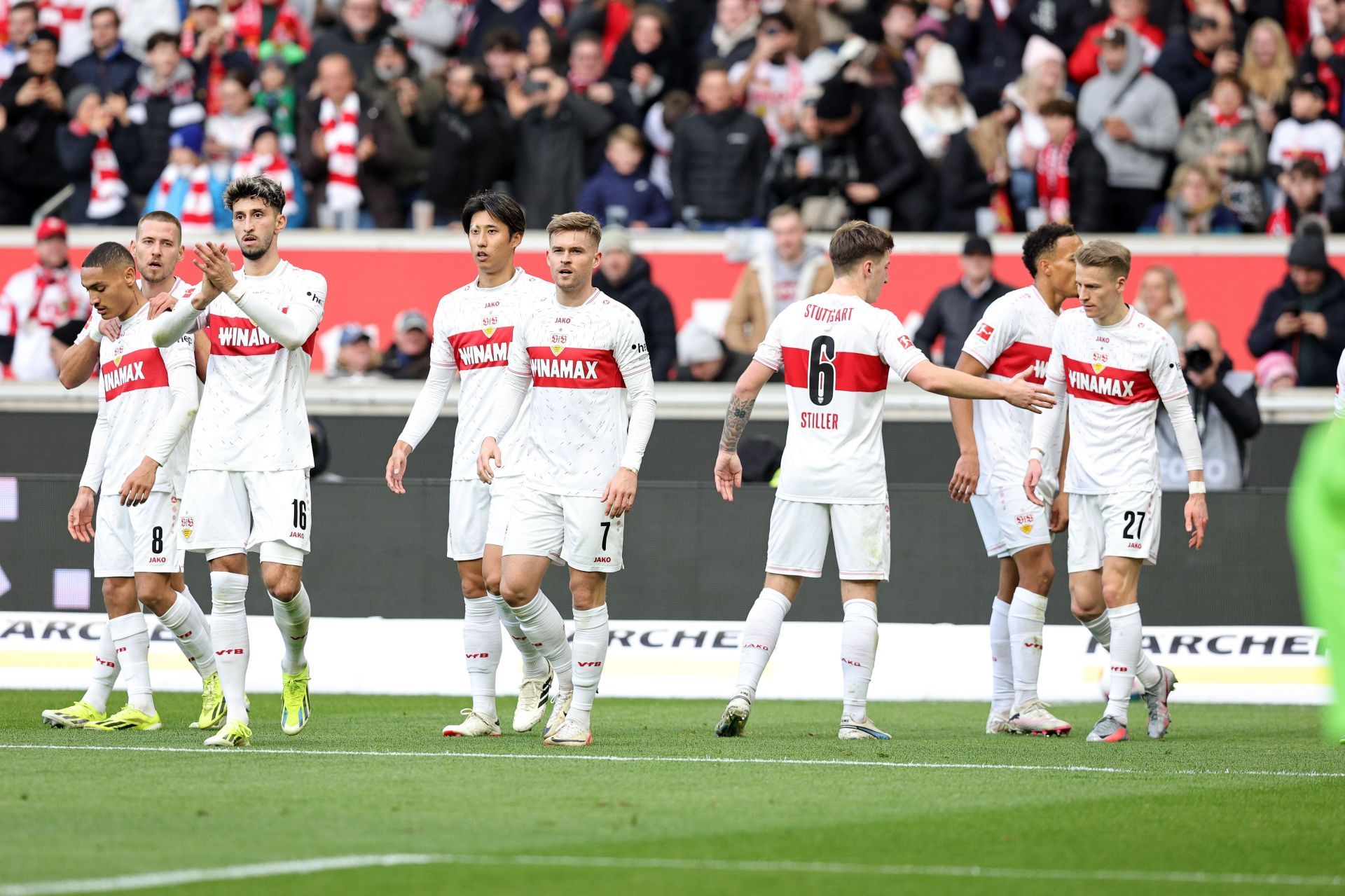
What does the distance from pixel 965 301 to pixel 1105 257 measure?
15.1 ft

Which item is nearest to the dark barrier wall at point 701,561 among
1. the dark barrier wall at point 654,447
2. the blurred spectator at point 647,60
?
the dark barrier wall at point 654,447

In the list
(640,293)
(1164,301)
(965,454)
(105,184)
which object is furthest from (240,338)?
(105,184)

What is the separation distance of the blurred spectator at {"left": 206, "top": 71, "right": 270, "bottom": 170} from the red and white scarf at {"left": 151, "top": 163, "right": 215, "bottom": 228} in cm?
21

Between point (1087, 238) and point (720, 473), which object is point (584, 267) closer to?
point (720, 473)

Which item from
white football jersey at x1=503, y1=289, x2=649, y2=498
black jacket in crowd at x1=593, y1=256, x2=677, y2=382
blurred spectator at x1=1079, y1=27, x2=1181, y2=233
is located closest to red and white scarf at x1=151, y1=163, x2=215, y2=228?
black jacket in crowd at x1=593, y1=256, x2=677, y2=382

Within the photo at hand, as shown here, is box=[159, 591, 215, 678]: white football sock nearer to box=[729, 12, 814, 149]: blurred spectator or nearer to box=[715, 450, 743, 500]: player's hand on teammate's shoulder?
A: box=[715, 450, 743, 500]: player's hand on teammate's shoulder

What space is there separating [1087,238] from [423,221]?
243 inches

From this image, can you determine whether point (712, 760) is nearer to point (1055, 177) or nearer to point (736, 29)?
point (1055, 177)

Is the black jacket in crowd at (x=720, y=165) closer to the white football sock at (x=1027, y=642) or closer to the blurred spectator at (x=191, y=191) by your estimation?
the blurred spectator at (x=191, y=191)

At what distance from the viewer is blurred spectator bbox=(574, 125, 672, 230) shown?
1825cm

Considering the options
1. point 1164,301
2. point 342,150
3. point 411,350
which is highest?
point 342,150

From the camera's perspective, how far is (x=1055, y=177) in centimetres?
1783

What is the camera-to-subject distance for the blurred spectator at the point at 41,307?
17.8 m

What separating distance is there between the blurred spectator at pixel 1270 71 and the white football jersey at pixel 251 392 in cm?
1153
